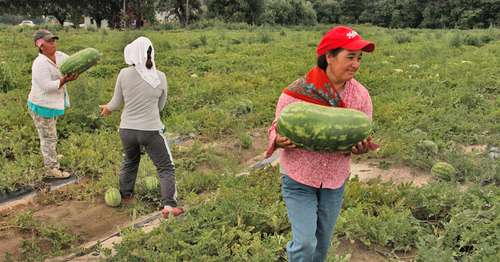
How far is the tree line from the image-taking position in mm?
38219

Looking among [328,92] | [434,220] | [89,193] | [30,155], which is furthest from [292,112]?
[30,155]

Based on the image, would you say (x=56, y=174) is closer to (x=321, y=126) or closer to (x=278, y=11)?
(x=321, y=126)

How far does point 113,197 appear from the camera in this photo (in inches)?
205

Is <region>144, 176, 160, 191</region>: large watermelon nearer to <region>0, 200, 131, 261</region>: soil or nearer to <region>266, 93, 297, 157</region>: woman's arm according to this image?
<region>0, 200, 131, 261</region>: soil

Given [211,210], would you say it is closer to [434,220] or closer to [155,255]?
[155,255]

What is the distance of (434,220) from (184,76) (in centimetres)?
791

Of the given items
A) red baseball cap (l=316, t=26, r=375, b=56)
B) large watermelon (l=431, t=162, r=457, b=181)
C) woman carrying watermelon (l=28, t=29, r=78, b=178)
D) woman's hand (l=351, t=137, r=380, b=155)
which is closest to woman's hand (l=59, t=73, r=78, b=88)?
woman carrying watermelon (l=28, t=29, r=78, b=178)

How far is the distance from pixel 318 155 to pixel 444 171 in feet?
10.1

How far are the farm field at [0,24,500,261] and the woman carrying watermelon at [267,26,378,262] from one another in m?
0.86

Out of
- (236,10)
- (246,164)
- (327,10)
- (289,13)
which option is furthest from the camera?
(327,10)

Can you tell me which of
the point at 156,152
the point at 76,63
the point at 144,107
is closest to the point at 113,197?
the point at 156,152

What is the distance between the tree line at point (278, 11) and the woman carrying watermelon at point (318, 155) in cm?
3431

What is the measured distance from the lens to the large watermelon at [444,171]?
548 cm

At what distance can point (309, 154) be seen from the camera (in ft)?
9.99
